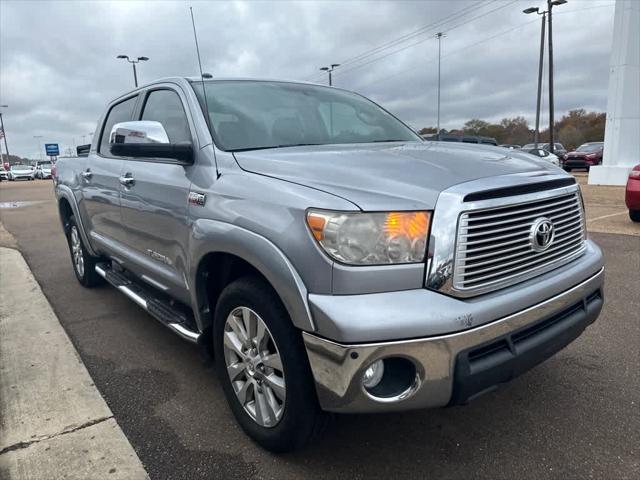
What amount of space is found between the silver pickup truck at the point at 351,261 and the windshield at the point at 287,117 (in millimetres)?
17

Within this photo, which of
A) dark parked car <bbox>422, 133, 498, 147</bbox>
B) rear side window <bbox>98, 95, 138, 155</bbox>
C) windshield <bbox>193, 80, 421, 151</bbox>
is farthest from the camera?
rear side window <bbox>98, 95, 138, 155</bbox>

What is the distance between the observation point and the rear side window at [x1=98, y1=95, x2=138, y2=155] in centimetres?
402

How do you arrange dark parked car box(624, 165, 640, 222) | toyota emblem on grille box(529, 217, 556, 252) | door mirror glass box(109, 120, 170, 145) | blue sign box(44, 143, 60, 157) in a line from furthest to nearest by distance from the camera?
blue sign box(44, 143, 60, 157), dark parked car box(624, 165, 640, 222), door mirror glass box(109, 120, 170, 145), toyota emblem on grille box(529, 217, 556, 252)

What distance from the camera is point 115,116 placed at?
14.5ft

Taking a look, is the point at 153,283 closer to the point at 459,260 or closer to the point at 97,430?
the point at 97,430

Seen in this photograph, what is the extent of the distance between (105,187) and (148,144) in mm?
1538

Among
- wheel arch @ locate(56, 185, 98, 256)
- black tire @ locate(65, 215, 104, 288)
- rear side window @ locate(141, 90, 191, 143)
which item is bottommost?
black tire @ locate(65, 215, 104, 288)

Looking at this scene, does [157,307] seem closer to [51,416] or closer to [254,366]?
[51,416]

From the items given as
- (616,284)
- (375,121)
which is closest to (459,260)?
(375,121)

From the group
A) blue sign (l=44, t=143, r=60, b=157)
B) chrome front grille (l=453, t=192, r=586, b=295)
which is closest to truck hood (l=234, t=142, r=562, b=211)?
chrome front grille (l=453, t=192, r=586, b=295)

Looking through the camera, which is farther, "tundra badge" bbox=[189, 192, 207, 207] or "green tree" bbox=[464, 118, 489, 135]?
"green tree" bbox=[464, 118, 489, 135]

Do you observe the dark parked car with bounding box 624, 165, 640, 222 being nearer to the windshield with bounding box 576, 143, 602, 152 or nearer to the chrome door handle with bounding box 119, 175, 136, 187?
the chrome door handle with bounding box 119, 175, 136, 187

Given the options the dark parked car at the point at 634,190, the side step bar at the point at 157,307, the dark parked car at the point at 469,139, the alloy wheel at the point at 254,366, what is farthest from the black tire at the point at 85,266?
the dark parked car at the point at 634,190

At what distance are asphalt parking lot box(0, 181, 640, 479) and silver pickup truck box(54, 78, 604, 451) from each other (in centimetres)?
22
